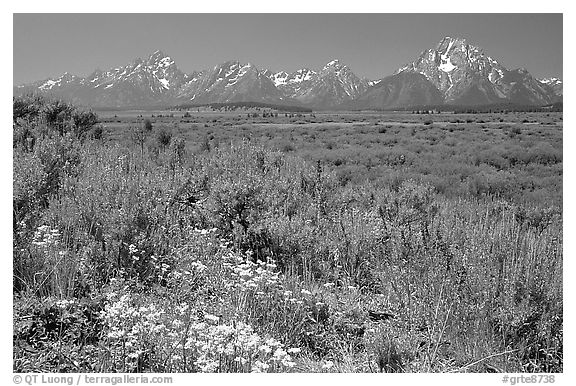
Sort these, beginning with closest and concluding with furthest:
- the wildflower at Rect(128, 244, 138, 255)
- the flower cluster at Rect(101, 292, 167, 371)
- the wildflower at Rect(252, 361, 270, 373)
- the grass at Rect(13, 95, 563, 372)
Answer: the wildflower at Rect(252, 361, 270, 373), the flower cluster at Rect(101, 292, 167, 371), the grass at Rect(13, 95, 563, 372), the wildflower at Rect(128, 244, 138, 255)

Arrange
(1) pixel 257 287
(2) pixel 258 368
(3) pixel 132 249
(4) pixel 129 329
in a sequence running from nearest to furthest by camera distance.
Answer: (2) pixel 258 368, (4) pixel 129 329, (1) pixel 257 287, (3) pixel 132 249

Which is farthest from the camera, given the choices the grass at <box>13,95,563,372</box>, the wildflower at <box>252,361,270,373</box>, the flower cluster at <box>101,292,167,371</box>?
the grass at <box>13,95,563,372</box>

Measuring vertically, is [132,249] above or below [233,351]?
above

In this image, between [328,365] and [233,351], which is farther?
[328,365]

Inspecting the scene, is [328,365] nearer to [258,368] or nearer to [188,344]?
[258,368]

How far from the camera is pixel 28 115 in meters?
10.6

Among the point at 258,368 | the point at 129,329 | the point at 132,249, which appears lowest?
the point at 258,368

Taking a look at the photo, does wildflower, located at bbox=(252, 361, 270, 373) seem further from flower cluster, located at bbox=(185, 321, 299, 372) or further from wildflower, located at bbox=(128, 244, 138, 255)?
wildflower, located at bbox=(128, 244, 138, 255)

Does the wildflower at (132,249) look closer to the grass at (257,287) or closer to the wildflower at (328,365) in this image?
the grass at (257,287)

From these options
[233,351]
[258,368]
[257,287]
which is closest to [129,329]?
[233,351]

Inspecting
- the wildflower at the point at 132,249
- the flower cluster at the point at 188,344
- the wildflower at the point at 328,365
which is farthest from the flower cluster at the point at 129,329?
the wildflower at the point at 328,365

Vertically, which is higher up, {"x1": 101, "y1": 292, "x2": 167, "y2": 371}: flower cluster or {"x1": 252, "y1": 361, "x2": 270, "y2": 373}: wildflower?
{"x1": 101, "y1": 292, "x2": 167, "y2": 371}: flower cluster

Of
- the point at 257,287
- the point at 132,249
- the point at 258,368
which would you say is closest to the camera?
the point at 258,368

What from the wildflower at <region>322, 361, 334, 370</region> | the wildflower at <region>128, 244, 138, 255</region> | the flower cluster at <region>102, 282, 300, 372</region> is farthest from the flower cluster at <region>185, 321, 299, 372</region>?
the wildflower at <region>128, 244, 138, 255</region>
